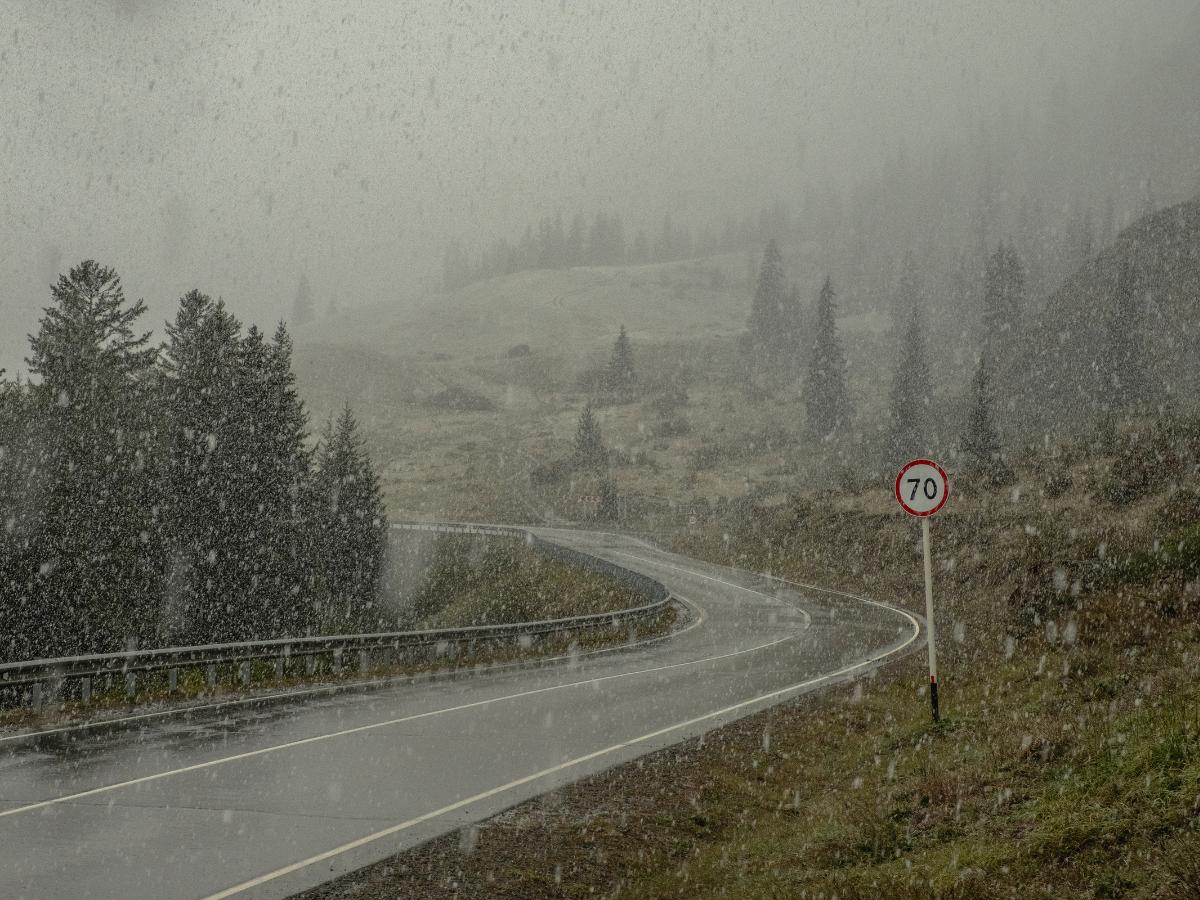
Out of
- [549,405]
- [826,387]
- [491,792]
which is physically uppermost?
[549,405]

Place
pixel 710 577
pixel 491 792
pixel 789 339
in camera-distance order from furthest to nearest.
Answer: pixel 789 339 < pixel 710 577 < pixel 491 792

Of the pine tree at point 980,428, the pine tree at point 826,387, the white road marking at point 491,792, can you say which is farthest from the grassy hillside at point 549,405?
the white road marking at point 491,792

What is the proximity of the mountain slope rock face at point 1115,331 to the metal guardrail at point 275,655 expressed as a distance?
48.4 metres

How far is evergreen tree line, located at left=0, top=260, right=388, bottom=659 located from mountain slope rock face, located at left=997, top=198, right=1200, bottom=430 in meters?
52.6

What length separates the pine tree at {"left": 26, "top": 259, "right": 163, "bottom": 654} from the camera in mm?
30938

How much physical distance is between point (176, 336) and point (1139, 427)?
147ft

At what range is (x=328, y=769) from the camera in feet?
37.0

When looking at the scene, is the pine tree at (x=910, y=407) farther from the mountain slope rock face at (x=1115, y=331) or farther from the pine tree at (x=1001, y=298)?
the pine tree at (x=1001, y=298)

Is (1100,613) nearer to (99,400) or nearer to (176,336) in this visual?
(99,400)

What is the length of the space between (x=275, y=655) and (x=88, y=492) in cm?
1640

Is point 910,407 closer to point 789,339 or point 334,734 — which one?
point 789,339

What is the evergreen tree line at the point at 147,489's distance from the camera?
30875mm

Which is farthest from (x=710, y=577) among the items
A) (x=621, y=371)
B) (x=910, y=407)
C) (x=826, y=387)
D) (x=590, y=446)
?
(x=621, y=371)

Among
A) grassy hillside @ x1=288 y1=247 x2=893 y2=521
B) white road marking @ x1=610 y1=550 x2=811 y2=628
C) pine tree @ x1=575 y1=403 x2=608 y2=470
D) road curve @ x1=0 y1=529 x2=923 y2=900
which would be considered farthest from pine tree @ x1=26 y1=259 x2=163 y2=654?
pine tree @ x1=575 y1=403 x2=608 y2=470
